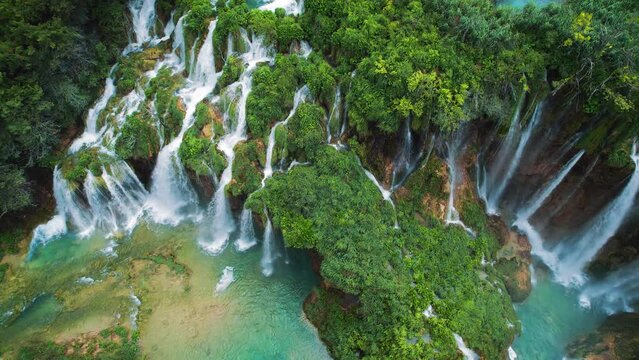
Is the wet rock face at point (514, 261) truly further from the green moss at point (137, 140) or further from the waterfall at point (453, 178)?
the green moss at point (137, 140)

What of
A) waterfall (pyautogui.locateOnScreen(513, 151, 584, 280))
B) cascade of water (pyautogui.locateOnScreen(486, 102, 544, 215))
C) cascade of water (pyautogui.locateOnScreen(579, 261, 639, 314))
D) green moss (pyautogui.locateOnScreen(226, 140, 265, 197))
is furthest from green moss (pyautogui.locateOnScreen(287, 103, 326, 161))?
cascade of water (pyautogui.locateOnScreen(579, 261, 639, 314))

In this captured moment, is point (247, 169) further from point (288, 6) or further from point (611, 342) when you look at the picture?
point (611, 342)

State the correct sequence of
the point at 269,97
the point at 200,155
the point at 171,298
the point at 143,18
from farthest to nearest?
the point at 143,18, the point at 200,155, the point at 269,97, the point at 171,298

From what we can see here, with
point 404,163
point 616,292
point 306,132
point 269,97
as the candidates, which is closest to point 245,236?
point 306,132

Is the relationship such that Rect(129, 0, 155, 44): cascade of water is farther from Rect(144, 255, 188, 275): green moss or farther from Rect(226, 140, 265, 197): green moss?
Rect(144, 255, 188, 275): green moss

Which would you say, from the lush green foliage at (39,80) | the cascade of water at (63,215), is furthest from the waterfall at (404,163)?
the lush green foliage at (39,80)

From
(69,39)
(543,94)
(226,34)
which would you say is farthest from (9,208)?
(543,94)

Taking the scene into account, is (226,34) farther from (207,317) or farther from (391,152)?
(207,317)
